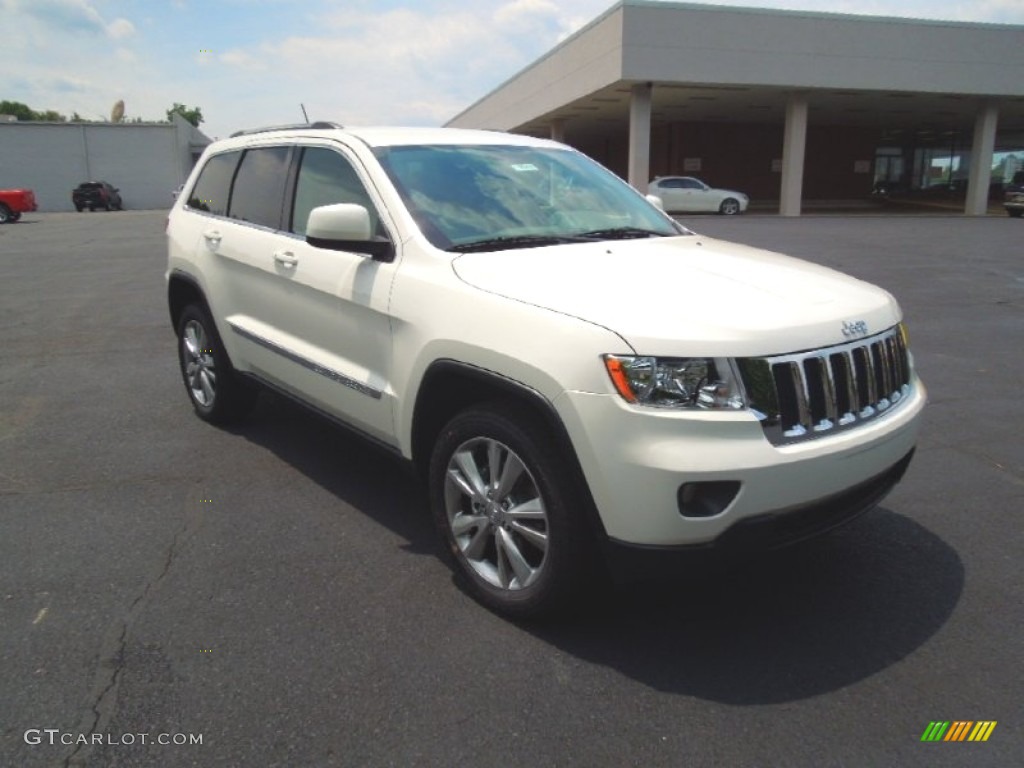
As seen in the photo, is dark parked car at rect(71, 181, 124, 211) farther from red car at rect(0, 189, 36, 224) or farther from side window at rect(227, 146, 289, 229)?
side window at rect(227, 146, 289, 229)

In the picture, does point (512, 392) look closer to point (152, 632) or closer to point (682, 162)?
point (152, 632)

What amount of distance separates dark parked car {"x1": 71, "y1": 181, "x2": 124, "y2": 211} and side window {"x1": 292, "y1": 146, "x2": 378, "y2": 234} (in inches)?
1942

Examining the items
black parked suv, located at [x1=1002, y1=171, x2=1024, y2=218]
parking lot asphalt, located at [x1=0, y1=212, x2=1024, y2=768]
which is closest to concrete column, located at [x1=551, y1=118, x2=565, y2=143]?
black parked suv, located at [x1=1002, y1=171, x2=1024, y2=218]

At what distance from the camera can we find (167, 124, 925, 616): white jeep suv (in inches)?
102

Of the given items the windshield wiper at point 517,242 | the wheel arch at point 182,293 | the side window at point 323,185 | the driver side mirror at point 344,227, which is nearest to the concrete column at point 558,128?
the wheel arch at point 182,293

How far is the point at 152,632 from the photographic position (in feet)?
10.1

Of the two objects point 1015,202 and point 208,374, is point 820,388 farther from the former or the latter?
point 1015,202

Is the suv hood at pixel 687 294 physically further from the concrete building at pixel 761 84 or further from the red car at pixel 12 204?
the red car at pixel 12 204

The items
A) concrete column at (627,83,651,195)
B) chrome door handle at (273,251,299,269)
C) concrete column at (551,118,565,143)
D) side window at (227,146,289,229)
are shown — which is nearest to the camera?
chrome door handle at (273,251,299,269)

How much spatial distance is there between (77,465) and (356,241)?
103 inches

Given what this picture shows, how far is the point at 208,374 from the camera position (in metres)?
5.49

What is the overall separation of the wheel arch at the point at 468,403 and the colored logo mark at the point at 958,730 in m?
1.15

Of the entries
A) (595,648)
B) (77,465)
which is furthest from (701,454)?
(77,465)
